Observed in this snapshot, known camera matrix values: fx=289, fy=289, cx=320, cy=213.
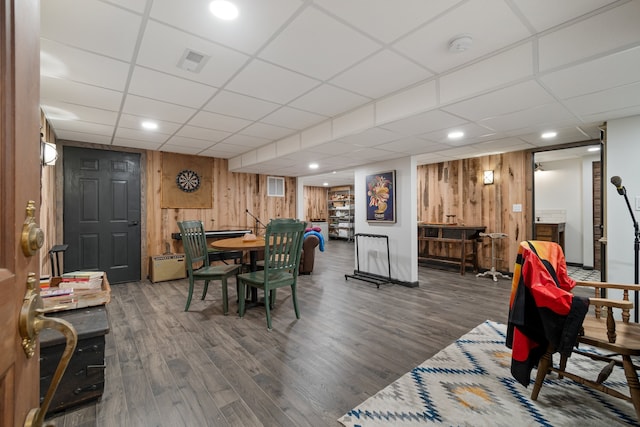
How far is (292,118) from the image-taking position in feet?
11.9

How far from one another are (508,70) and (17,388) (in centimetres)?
292

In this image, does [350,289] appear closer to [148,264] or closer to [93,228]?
[148,264]

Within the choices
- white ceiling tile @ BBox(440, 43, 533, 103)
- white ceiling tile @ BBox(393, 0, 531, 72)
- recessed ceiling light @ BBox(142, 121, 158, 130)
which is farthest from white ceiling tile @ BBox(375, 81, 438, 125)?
recessed ceiling light @ BBox(142, 121, 158, 130)

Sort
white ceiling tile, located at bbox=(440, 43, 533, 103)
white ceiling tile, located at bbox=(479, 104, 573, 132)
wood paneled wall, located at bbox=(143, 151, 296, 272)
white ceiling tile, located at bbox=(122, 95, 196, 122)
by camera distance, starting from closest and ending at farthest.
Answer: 1. white ceiling tile, located at bbox=(440, 43, 533, 103)
2. white ceiling tile, located at bbox=(479, 104, 573, 132)
3. white ceiling tile, located at bbox=(122, 95, 196, 122)
4. wood paneled wall, located at bbox=(143, 151, 296, 272)

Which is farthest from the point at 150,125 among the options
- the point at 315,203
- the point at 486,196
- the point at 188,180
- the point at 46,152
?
the point at 315,203

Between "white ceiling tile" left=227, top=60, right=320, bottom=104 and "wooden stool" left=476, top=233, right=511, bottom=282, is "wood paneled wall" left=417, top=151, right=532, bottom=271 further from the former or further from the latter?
"white ceiling tile" left=227, top=60, right=320, bottom=104

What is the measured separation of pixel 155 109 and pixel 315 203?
9.96 metres

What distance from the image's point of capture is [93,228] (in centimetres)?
485

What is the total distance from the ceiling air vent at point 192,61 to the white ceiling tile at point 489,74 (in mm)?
2015

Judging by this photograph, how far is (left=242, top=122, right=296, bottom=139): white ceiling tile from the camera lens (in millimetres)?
3963

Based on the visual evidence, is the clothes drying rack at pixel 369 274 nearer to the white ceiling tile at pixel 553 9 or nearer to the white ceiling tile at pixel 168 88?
the white ceiling tile at pixel 168 88

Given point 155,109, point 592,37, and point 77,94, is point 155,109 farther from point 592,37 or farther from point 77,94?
point 592,37

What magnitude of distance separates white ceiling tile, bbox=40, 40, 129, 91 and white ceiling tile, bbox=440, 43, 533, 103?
268 centimetres

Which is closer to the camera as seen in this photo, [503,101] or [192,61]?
[192,61]
